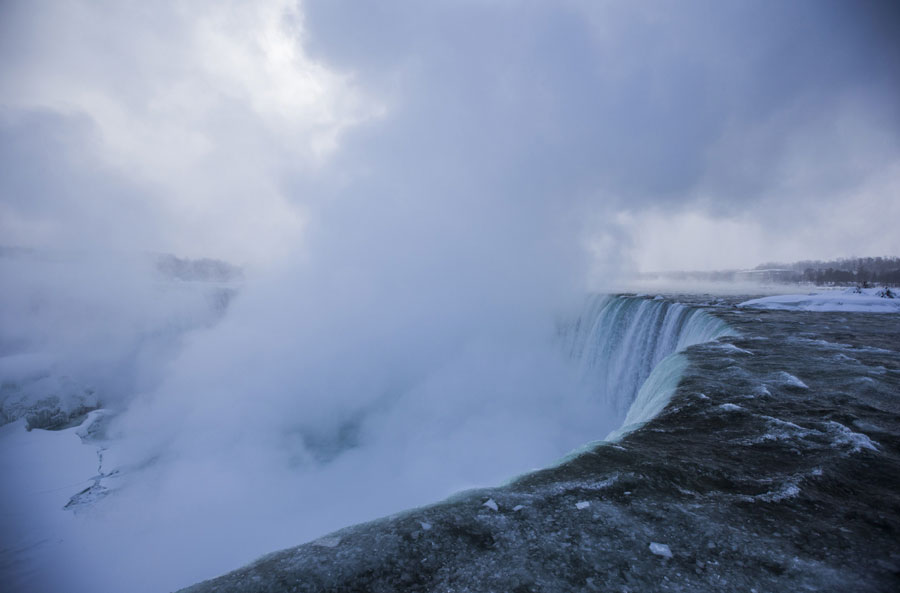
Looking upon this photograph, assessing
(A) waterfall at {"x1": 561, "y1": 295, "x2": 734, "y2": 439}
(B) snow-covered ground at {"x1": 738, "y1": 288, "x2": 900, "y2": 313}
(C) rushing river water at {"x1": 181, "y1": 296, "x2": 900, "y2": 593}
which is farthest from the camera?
(B) snow-covered ground at {"x1": 738, "y1": 288, "x2": 900, "y2": 313}

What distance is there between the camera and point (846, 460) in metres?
4.46

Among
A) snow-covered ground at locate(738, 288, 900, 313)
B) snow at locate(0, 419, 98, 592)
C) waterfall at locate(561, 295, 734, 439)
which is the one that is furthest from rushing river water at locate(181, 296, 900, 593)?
snow-covered ground at locate(738, 288, 900, 313)

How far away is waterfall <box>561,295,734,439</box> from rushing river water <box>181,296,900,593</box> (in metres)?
3.94

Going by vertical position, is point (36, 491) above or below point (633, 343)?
below

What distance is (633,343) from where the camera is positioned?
60.3 feet

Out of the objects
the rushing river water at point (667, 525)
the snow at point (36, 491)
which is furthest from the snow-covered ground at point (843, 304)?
the snow at point (36, 491)

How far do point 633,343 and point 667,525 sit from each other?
56.4ft

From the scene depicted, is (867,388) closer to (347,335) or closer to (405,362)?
(405,362)

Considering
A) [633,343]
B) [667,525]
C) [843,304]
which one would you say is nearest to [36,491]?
[667,525]

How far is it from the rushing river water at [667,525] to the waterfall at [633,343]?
3936mm

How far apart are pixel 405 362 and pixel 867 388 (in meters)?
23.9

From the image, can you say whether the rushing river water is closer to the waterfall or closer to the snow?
the waterfall

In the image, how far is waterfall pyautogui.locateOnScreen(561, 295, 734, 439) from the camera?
45.5ft

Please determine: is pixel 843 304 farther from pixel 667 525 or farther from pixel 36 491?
pixel 36 491
